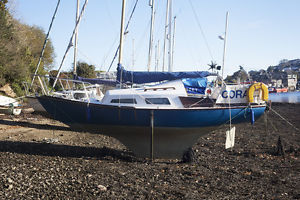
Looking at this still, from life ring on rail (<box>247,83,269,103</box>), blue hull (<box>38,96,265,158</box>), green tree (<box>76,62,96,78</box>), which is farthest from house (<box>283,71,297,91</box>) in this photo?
blue hull (<box>38,96,265,158</box>)

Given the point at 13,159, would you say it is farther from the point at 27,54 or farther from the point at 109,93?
the point at 27,54

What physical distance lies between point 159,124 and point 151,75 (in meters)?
2.53

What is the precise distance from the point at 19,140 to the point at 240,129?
1306cm

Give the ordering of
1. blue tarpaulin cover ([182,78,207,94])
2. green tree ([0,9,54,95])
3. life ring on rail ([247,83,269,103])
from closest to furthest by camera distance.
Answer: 1. life ring on rail ([247,83,269,103])
2. blue tarpaulin cover ([182,78,207,94])
3. green tree ([0,9,54,95])

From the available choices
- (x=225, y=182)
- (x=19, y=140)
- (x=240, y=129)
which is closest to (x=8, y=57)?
(x=19, y=140)

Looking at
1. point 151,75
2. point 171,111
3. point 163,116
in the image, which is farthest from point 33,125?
point 171,111

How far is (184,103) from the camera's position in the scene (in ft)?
34.3

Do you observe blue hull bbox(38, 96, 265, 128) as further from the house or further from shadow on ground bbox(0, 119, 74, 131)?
the house

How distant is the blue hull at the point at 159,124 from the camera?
32.6 ft

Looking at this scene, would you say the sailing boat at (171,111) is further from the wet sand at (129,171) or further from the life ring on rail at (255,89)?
the wet sand at (129,171)

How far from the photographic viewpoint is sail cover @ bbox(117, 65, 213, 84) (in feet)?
36.9

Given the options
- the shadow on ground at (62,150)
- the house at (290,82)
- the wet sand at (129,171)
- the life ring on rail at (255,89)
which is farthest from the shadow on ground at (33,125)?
the house at (290,82)

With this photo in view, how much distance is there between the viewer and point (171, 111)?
9.80 metres

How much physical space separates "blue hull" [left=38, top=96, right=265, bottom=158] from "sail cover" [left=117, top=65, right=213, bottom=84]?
1.93 meters
